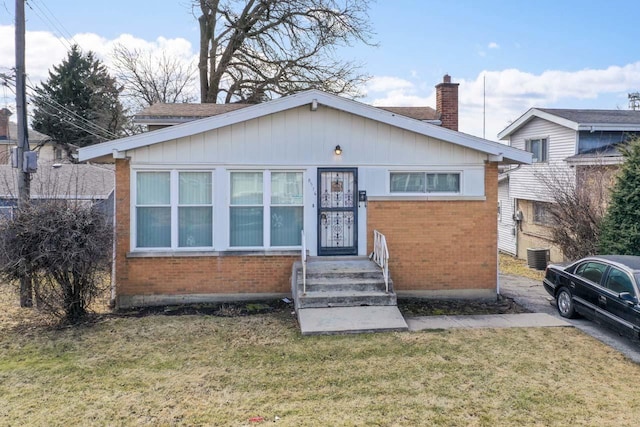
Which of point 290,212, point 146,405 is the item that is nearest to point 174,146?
point 290,212

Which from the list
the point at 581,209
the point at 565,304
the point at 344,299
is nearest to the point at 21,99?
the point at 344,299

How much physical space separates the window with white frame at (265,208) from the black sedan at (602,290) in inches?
214

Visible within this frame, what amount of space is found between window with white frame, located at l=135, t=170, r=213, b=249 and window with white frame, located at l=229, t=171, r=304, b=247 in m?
0.54

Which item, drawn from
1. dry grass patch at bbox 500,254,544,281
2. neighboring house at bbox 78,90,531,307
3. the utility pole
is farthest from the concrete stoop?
dry grass patch at bbox 500,254,544,281

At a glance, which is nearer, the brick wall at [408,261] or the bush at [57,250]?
the bush at [57,250]

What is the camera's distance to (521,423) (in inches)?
190

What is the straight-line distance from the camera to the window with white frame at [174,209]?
31.3 feet

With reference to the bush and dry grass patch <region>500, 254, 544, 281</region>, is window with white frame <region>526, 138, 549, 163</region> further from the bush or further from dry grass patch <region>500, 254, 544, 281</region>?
the bush

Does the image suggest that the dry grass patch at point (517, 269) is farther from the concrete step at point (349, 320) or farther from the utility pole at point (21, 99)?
the utility pole at point (21, 99)

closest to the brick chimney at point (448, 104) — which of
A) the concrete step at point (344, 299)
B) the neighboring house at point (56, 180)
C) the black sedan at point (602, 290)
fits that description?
the black sedan at point (602, 290)

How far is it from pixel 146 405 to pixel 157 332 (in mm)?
2712

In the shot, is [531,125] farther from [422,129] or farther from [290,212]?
[290,212]

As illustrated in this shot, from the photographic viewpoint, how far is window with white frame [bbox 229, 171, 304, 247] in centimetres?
979

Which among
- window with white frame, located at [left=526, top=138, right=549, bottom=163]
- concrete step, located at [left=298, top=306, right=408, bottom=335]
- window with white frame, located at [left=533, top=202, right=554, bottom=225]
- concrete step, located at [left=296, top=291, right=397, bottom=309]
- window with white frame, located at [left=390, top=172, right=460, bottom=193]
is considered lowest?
concrete step, located at [left=298, top=306, right=408, bottom=335]
